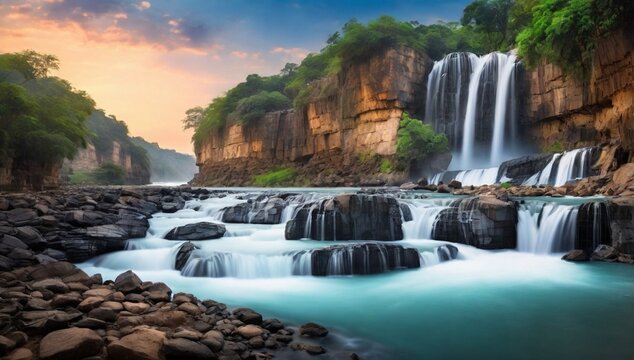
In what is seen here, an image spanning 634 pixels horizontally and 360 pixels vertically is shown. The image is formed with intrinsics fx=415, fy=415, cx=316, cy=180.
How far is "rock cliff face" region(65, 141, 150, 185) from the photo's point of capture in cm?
7006

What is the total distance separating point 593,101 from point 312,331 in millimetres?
23089

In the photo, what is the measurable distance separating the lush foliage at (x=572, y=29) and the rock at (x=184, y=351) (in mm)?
18938

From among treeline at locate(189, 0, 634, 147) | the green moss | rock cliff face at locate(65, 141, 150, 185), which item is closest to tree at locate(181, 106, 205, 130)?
treeline at locate(189, 0, 634, 147)

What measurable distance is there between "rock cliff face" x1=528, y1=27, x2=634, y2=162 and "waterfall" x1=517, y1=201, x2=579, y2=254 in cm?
815

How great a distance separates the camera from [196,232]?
11336 mm

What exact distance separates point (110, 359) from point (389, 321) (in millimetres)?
3487

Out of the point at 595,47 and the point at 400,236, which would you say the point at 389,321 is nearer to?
the point at 400,236

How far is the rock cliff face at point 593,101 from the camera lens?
663 inches

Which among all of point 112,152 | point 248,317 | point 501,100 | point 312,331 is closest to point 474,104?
point 501,100

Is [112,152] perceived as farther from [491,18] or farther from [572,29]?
[572,29]

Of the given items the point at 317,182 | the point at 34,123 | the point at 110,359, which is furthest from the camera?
the point at 317,182

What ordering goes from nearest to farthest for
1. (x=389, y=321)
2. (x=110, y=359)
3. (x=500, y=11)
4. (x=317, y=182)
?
(x=110, y=359) → (x=389, y=321) → (x=500, y=11) → (x=317, y=182)

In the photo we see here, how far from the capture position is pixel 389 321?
5.71 meters

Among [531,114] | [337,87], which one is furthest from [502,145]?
[337,87]
